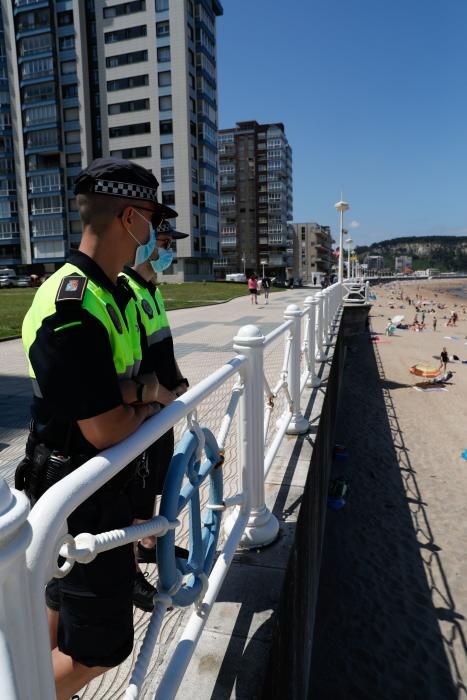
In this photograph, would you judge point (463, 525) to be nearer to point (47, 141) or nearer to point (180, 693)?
point (180, 693)

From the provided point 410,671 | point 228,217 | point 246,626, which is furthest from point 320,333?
point 228,217

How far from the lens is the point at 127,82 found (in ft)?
182

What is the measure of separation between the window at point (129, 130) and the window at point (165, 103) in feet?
7.57

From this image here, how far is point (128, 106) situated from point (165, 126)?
5.03 meters

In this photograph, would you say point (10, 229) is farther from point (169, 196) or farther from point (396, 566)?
point (396, 566)

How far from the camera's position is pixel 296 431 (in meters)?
4.57

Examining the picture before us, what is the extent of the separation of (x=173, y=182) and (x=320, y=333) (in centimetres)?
5153

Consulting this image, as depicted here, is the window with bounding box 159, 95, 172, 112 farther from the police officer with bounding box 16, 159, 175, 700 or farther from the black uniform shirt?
the black uniform shirt

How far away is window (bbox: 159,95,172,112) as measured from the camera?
54550 mm

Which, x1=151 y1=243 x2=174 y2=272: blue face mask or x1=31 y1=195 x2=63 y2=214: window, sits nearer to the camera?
x1=151 y1=243 x2=174 y2=272: blue face mask

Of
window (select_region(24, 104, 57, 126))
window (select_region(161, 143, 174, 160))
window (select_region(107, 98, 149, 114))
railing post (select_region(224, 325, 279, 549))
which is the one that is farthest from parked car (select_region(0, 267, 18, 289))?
railing post (select_region(224, 325, 279, 549))

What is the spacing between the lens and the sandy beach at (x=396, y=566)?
4.45 meters

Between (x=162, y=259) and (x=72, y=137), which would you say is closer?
(x=162, y=259)

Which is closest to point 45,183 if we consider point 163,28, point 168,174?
point 168,174
